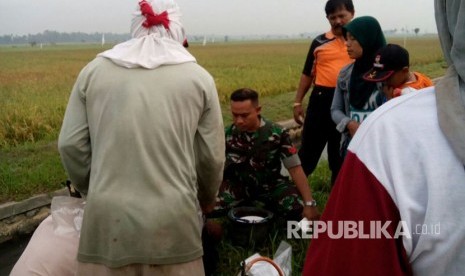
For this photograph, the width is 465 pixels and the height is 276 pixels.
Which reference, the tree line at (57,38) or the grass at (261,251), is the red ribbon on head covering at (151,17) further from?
the tree line at (57,38)

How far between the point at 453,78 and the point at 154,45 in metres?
1.45

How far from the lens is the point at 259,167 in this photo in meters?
3.81

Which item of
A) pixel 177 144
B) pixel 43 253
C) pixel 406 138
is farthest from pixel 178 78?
pixel 406 138

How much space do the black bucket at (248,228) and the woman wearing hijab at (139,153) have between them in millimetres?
1297

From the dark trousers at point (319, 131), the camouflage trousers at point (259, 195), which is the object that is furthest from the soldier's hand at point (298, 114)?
the camouflage trousers at point (259, 195)

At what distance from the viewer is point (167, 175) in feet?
6.32

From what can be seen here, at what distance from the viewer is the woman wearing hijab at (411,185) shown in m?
0.84

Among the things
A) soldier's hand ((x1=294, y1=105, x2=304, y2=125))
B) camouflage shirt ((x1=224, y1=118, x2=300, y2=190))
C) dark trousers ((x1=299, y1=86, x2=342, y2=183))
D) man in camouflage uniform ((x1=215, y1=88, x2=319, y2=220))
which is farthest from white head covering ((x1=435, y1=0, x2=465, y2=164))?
soldier's hand ((x1=294, y1=105, x2=304, y2=125))

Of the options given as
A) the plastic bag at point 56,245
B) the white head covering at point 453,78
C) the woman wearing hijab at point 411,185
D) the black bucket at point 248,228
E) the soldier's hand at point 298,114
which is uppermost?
the white head covering at point 453,78

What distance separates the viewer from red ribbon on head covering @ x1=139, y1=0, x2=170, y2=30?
7.26 feet

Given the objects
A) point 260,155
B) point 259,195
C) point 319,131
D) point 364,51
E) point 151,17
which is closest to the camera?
point 151,17

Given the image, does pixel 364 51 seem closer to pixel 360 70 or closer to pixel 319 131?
pixel 360 70

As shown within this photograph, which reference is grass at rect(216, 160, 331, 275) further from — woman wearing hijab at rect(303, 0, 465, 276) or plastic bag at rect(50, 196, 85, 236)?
woman wearing hijab at rect(303, 0, 465, 276)

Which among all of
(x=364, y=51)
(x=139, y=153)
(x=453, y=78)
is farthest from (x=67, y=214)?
(x=364, y=51)
